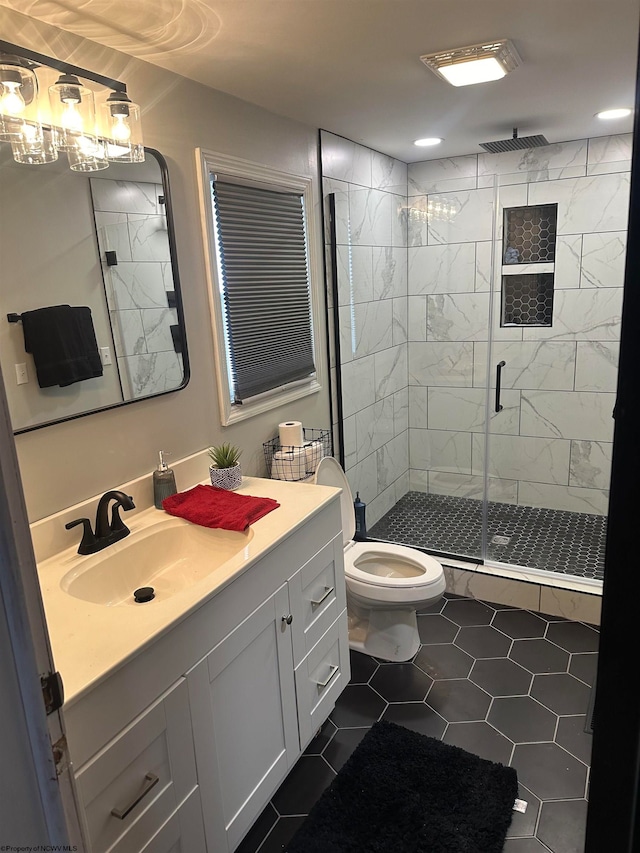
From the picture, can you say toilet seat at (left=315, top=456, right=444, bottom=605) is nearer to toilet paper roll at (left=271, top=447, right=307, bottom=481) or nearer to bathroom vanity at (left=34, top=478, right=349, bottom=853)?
toilet paper roll at (left=271, top=447, right=307, bottom=481)

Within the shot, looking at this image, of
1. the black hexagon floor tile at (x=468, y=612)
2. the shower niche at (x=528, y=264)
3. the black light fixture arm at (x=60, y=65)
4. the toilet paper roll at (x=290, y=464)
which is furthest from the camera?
the shower niche at (x=528, y=264)

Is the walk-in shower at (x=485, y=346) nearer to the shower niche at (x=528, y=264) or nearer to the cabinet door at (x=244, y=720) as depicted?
the shower niche at (x=528, y=264)

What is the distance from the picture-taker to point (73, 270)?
1.72 meters

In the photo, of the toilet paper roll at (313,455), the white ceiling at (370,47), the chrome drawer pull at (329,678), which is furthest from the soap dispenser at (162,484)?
the white ceiling at (370,47)

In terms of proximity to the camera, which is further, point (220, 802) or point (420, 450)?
point (420, 450)

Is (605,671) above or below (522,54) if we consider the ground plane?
below

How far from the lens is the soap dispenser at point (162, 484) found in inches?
79.4

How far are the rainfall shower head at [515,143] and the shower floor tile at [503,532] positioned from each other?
6.96ft

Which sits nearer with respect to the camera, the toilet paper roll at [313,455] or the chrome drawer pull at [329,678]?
the chrome drawer pull at [329,678]

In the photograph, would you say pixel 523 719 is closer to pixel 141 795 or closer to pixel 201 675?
pixel 201 675

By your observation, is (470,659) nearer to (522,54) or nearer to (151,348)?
(151,348)

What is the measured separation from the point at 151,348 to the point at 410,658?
1.73 metres

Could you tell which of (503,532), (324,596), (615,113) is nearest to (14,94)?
(324,596)

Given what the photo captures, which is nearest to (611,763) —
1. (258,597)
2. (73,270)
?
(258,597)
